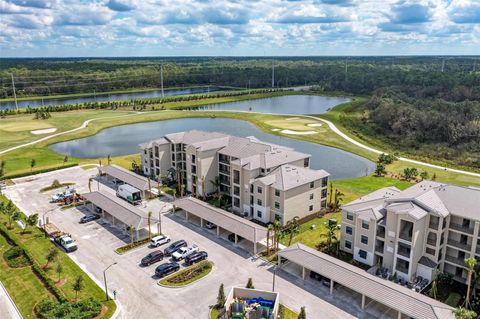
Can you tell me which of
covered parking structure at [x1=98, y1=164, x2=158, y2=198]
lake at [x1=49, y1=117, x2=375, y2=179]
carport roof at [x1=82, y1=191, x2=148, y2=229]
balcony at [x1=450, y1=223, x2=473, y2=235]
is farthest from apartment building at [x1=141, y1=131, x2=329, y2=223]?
lake at [x1=49, y1=117, x2=375, y2=179]

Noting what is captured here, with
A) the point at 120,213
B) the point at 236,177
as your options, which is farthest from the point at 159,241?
the point at 236,177

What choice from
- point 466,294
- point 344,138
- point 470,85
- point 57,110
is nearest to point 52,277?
point 466,294

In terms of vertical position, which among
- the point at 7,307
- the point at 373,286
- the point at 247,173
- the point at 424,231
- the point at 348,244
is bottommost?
the point at 7,307

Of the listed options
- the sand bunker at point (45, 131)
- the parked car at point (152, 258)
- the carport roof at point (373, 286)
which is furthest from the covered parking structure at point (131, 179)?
the sand bunker at point (45, 131)

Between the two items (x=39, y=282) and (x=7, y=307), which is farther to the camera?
(x=39, y=282)

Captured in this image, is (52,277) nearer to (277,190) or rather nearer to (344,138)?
(277,190)

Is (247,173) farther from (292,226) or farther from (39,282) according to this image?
(39,282)

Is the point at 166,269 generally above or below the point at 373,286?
below
